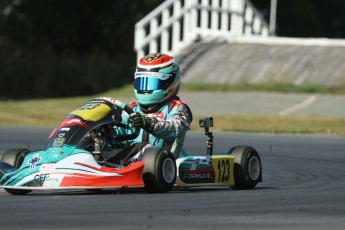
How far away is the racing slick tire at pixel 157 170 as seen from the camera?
9242 mm

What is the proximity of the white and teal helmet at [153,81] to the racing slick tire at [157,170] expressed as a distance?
1018mm

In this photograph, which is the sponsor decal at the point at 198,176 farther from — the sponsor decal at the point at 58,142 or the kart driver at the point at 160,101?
the sponsor decal at the point at 58,142

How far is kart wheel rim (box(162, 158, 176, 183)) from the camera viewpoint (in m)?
9.42

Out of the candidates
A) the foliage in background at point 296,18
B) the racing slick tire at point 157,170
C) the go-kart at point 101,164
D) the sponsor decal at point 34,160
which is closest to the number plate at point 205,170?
the go-kart at point 101,164

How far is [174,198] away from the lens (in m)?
8.86

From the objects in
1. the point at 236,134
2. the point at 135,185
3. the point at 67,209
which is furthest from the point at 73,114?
the point at 236,134

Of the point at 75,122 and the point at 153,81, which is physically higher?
the point at 153,81

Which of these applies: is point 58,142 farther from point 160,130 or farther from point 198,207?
point 198,207

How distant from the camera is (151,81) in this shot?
1041 centimetres

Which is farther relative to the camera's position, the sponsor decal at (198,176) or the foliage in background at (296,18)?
the foliage in background at (296,18)

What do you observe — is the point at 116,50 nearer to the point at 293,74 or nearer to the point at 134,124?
the point at 293,74

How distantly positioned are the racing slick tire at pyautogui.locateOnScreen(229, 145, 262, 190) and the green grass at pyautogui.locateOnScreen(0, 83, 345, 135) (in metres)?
10.2

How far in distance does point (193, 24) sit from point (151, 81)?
21.0 metres

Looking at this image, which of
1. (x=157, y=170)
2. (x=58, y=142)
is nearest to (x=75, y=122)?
(x=58, y=142)
